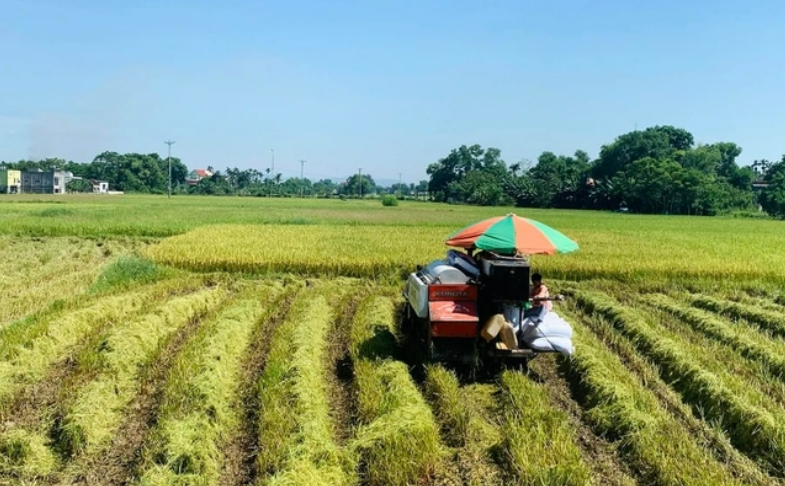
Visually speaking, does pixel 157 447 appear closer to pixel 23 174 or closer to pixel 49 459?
pixel 49 459

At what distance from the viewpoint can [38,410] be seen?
5496 millimetres

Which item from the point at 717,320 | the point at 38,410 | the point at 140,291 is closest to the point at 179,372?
the point at 38,410

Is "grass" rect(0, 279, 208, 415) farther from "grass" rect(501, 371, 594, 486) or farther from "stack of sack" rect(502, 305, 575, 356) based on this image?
"stack of sack" rect(502, 305, 575, 356)

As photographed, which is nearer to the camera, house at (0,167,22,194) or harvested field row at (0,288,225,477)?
harvested field row at (0,288,225,477)

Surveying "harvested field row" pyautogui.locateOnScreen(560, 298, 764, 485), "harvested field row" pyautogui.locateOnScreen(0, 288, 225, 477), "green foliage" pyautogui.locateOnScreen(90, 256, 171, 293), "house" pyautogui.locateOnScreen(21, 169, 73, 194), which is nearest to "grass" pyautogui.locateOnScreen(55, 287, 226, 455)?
"harvested field row" pyautogui.locateOnScreen(0, 288, 225, 477)

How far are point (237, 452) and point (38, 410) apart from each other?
7.39 ft

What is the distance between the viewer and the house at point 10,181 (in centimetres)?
8250

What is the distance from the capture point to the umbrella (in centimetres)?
653

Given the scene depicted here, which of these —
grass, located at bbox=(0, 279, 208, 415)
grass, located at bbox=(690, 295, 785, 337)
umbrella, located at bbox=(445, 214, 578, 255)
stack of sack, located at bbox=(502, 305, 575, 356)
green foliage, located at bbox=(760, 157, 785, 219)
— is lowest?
grass, located at bbox=(0, 279, 208, 415)

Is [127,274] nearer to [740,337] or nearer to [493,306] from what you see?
[493,306]

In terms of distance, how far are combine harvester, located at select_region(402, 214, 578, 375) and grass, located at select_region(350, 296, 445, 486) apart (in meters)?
0.65

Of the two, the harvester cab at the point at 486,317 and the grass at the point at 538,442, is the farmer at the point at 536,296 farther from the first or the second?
the grass at the point at 538,442

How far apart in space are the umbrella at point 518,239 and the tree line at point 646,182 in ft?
182

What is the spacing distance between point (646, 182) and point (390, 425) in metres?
60.3
